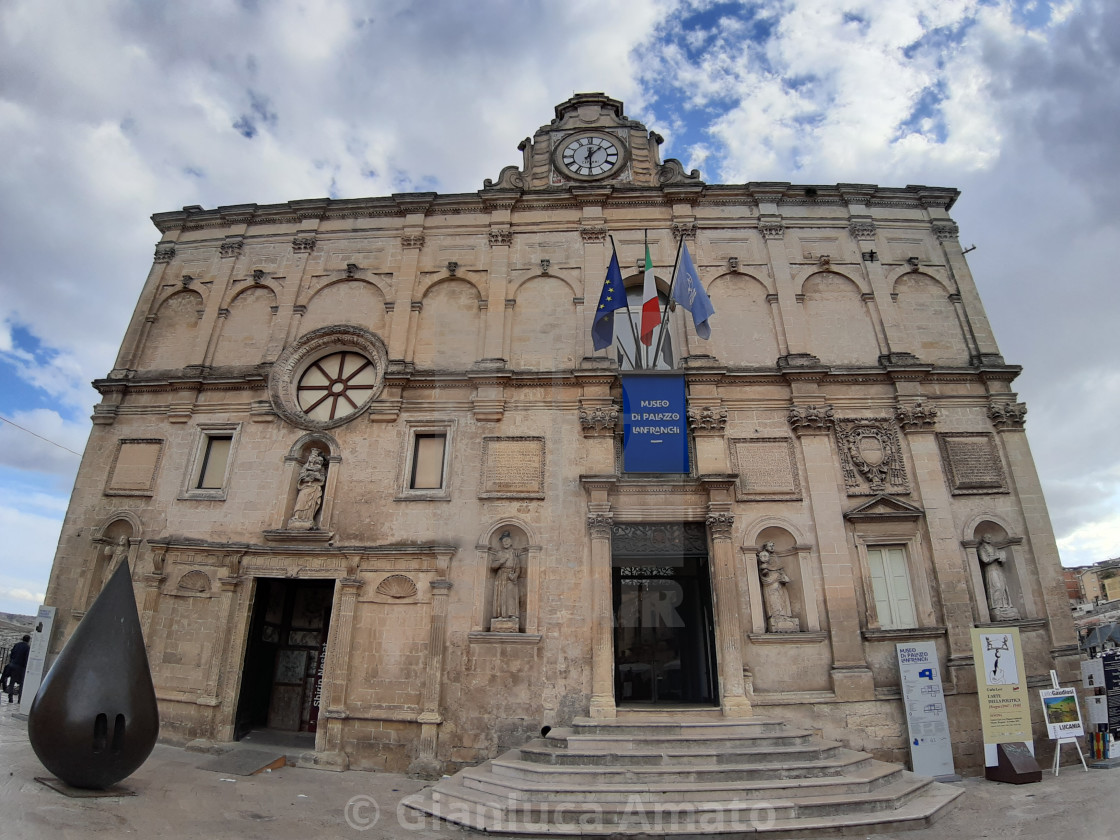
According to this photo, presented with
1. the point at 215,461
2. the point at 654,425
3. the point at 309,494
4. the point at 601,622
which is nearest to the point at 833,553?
the point at 654,425

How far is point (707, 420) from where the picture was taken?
12898mm

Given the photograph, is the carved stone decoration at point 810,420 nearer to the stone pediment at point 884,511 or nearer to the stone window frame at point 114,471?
the stone pediment at point 884,511

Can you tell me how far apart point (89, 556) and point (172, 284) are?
7626mm

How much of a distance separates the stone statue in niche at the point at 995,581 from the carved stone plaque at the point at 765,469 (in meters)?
4.21

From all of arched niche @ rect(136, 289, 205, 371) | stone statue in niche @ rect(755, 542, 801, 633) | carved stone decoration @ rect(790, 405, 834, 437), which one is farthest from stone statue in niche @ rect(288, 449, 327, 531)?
carved stone decoration @ rect(790, 405, 834, 437)

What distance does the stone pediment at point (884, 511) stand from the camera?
1228cm

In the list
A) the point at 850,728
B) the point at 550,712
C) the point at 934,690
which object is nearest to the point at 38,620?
the point at 550,712

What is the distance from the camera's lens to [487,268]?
1512 cm

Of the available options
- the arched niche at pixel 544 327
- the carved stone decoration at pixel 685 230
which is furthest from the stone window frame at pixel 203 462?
the carved stone decoration at pixel 685 230

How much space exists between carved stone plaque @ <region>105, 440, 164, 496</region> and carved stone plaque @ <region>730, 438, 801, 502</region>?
45.5ft

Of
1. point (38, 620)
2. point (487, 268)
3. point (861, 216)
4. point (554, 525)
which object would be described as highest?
point (861, 216)

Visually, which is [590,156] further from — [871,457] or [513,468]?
[871,457]

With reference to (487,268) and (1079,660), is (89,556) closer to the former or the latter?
(487,268)

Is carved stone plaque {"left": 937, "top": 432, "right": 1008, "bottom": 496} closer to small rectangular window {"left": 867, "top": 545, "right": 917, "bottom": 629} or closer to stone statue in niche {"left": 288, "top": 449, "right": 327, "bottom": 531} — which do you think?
small rectangular window {"left": 867, "top": 545, "right": 917, "bottom": 629}
